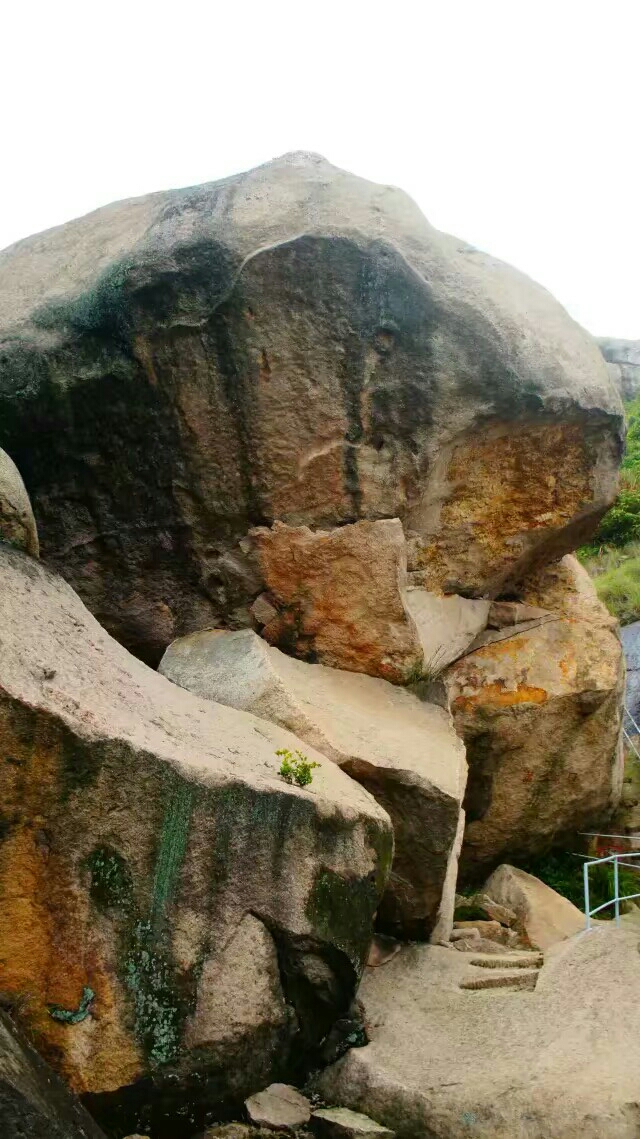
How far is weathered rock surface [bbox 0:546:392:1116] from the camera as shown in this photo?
4.56m

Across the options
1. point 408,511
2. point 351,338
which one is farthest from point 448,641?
point 351,338

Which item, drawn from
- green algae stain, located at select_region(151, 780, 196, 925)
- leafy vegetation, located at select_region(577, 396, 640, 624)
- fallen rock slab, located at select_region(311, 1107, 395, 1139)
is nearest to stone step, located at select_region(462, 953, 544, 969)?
fallen rock slab, located at select_region(311, 1107, 395, 1139)

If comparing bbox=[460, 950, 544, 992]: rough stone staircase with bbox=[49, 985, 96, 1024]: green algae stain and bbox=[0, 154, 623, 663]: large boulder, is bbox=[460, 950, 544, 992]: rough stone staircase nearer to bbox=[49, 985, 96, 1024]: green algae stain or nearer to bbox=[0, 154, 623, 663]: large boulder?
bbox=[49, 985, 96, 1024]: green algae stain

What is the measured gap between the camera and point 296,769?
563 cm

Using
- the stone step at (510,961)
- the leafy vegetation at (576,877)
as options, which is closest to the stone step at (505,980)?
the stone step at (510,961)

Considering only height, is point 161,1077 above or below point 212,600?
below

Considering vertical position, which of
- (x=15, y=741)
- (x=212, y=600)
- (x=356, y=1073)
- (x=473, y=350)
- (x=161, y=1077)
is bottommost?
(x=356, y=1073)

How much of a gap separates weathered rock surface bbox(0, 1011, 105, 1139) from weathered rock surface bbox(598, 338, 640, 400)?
2052cm

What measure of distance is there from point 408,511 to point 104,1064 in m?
4.50

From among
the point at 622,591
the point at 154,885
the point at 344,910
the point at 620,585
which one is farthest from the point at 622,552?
the point at 154,885

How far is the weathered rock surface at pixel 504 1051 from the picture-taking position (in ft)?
14.4

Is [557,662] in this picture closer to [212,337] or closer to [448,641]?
[448,641]

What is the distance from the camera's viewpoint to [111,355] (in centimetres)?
742

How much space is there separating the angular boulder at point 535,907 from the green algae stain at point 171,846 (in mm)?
3310
